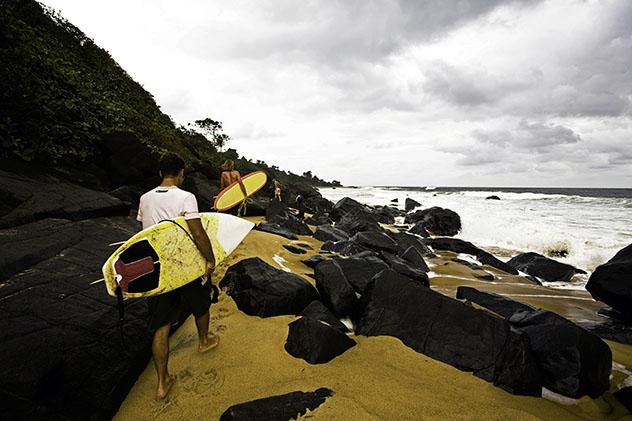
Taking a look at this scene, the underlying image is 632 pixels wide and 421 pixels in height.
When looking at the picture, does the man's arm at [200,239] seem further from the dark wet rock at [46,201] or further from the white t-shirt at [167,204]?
the dark wet rock at [46,201]

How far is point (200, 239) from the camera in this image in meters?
2.82

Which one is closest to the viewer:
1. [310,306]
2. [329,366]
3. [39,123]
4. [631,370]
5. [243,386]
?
[243,386]

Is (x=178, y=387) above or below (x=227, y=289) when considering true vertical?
below

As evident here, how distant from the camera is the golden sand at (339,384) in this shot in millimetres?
2398

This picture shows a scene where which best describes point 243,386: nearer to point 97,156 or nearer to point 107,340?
point 107,340

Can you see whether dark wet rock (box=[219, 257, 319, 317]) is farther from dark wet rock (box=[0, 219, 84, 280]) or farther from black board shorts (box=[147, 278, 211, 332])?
dark wet rock (box=[0, 219, 84, 280])

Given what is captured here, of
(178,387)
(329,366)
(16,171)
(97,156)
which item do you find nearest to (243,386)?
(178,387)

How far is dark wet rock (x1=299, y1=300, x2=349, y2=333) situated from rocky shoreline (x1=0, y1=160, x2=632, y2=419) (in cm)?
2

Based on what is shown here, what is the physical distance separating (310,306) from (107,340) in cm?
220

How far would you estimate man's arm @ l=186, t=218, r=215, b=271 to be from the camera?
2.78 m

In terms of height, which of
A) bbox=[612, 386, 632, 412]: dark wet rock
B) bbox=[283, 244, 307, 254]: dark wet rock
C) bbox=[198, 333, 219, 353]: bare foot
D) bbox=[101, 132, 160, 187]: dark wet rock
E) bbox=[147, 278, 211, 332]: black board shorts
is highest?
bbox=[101, 132, 160, 187]: dark wet rock

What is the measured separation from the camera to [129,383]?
105 inches

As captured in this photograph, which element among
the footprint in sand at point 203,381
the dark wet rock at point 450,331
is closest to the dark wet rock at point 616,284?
the dark wet rock at point 450,331

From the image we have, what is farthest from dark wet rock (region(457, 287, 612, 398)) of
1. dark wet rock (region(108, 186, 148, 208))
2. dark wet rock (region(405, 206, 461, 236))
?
dark wet rock (region(405, 206, 461, 236))
